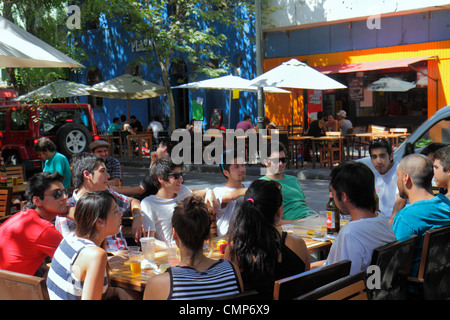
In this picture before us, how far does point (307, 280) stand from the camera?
294 centimetres

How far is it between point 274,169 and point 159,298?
3.07m

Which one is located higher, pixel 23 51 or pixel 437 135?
pixel 23 51

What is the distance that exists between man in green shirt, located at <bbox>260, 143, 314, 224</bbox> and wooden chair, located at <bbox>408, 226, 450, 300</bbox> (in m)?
1.84

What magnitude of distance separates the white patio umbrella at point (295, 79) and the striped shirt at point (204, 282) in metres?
10.6

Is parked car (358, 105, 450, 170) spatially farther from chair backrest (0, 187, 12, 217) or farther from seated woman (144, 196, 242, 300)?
chair backrest (0, 187, 12, 217)

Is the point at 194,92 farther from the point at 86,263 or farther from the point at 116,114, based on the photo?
the point at 86,263

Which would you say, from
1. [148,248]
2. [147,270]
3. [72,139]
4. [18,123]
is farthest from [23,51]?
[72,139]

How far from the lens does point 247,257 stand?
10.8ft

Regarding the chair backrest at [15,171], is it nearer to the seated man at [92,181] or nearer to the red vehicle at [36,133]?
the red vehicle at [36,133]

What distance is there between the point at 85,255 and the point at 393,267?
1.96 m

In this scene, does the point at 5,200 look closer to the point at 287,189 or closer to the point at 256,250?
the point at 287,189

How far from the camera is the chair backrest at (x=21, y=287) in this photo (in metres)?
3.01

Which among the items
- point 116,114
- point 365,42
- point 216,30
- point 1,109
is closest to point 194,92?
point 216,30

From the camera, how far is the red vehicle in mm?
14391
